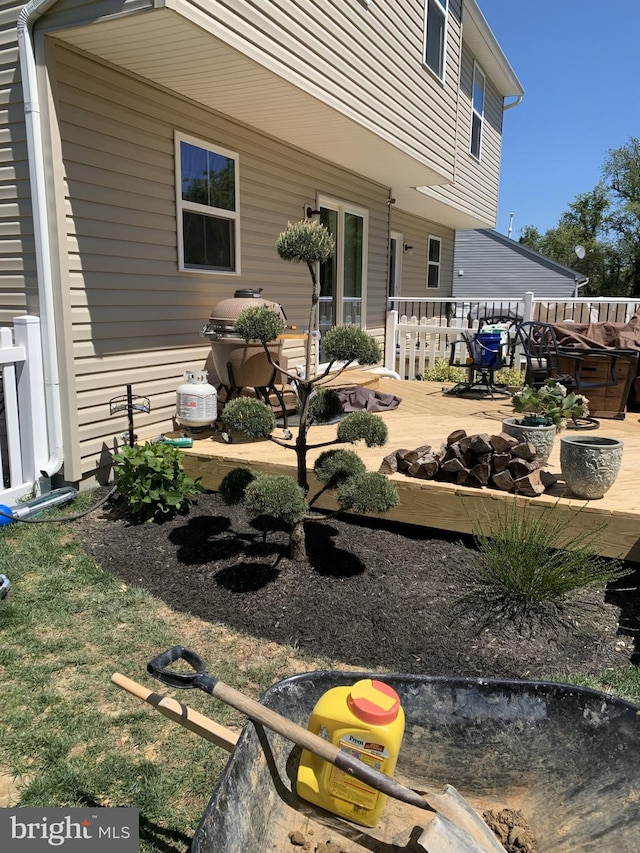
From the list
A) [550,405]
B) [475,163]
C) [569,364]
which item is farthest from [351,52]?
[475,163]

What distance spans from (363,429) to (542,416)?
5.24 feet

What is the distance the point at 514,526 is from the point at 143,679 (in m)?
1.85

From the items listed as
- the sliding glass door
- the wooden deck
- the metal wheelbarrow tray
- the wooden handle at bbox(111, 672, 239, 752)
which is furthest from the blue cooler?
the wooden handle at bbox(111, 672, 239, 752)

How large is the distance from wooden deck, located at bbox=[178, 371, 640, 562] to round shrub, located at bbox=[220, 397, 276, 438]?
1000mm

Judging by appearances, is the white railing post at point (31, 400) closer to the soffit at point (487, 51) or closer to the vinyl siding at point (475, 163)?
the vinyl siding at point (475, 163)

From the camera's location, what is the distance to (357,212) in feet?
29.3

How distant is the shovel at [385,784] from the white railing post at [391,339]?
29.0ft

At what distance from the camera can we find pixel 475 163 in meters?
13.1

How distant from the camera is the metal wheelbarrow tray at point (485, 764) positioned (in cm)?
142

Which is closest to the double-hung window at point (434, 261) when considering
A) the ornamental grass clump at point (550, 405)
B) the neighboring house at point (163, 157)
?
the neighboring house at point (163, 157)

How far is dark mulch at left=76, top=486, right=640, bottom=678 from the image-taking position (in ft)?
8.72

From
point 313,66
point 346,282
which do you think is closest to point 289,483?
point 313,66

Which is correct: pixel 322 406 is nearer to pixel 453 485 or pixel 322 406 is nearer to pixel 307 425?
pixel 307 425

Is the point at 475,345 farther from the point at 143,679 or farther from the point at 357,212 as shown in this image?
the point at 143,679
